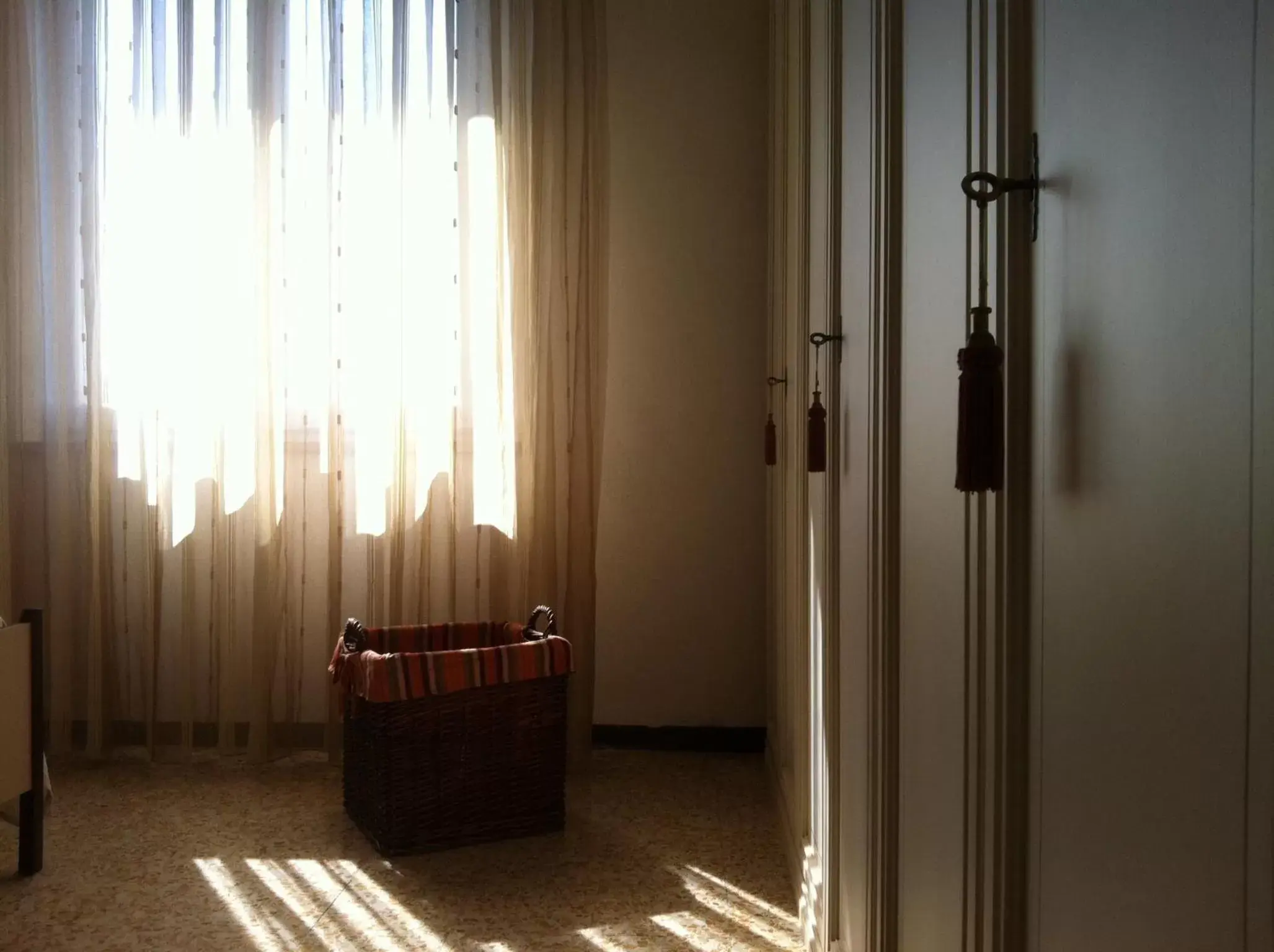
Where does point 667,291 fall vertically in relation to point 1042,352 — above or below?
above

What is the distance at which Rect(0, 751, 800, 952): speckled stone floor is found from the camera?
1990mm

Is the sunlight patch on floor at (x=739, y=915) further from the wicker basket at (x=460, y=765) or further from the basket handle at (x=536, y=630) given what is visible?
the basket handle at (x=536, y=630)

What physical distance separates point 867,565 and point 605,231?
1.91m

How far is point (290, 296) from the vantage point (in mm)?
3045

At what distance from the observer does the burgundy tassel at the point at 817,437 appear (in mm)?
1600

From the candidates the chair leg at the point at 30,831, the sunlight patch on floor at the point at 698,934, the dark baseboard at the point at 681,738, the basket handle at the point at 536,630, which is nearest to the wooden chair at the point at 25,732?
the chair leg at the point at 30,831

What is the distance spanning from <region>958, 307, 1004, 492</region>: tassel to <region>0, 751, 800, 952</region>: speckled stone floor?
1472 mm

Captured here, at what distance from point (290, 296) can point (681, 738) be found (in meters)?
1.61

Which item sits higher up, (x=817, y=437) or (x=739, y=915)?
(x=817, y=437)

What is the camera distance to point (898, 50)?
118 centimetres

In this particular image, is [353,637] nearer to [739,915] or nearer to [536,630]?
[536,630]

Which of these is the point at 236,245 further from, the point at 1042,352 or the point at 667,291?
the point at 1042,352

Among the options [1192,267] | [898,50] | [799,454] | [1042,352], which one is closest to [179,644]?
[799,454]

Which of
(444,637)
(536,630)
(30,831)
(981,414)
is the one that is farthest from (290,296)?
(981,414)
